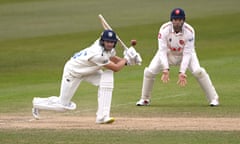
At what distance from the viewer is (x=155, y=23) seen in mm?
34219

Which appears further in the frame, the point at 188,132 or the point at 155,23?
the point at 155,23

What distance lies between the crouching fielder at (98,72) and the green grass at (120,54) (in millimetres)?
983

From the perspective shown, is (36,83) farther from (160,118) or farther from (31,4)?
(31,4)

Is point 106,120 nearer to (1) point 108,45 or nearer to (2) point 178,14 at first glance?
(1) point 108,45

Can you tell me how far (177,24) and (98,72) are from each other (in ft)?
8.12

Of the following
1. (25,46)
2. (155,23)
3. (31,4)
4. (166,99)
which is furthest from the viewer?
(31,4)

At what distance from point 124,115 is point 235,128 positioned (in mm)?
2873

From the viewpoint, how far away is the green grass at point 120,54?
40.0 ft

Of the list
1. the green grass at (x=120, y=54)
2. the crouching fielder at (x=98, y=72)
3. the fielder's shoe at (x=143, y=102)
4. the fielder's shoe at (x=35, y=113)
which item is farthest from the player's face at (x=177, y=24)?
the fielder's shoe at (x=35, y=113)

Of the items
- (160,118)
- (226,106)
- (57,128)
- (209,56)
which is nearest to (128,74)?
(209,56)

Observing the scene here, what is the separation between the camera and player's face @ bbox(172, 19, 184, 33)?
15.4 metres

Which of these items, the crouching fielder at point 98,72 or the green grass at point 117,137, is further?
the crouching fielder at point 98,72

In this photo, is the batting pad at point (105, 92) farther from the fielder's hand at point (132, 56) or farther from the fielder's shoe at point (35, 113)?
the fielder's shoe at point (35, 113)

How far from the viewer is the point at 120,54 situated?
91.7 feet
